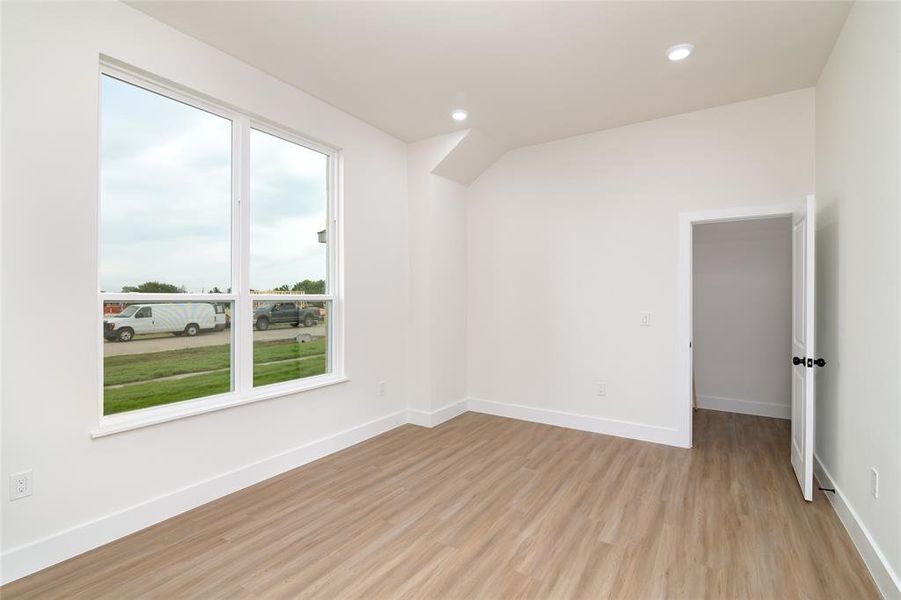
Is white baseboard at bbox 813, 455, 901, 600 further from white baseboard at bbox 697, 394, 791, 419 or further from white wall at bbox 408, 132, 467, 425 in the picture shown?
white wall at bbox 408, 132, 467, 425

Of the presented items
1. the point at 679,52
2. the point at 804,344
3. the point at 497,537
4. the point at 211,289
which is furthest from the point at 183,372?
the point at 804,344

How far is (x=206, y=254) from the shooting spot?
2912 mm

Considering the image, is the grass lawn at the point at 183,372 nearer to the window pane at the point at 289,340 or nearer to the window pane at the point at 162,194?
the window pane at the point at 289,340

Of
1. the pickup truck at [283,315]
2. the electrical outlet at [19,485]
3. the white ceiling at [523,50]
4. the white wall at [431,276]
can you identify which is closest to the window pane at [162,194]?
the pickup truck at [283,315]

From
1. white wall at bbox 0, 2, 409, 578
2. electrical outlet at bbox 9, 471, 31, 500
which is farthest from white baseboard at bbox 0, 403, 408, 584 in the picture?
electrical outlet at bbox 9, 471, 31, 500

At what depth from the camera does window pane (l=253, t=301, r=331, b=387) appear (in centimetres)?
325

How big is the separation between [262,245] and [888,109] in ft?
12.3

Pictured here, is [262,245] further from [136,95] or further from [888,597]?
[888,597]

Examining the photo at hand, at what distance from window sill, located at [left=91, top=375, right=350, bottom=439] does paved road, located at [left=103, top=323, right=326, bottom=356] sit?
37 cm

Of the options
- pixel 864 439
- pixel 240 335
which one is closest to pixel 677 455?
pixel 864 439

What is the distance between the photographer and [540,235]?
15.1 feet

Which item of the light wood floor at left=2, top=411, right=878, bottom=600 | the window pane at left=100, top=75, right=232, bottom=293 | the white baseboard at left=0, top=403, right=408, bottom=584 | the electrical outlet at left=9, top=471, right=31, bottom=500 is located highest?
the window pane at left=100, top=75, right=232, bottom=293

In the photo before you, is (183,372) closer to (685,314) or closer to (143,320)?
(143,320)

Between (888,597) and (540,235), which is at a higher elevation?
(540,235)
